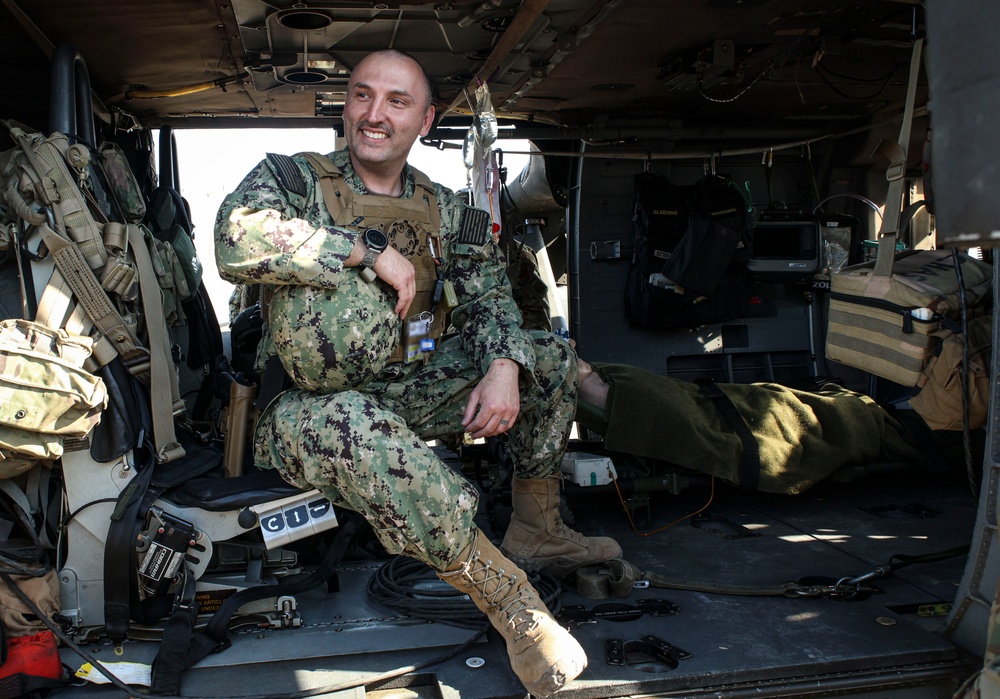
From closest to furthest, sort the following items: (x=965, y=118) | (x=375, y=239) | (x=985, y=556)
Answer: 1. (x=965, y=118)
2. (x=985, y=556)
3. (x=375, y=239)

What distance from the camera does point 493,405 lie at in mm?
2258

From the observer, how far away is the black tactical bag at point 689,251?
4.02 metres

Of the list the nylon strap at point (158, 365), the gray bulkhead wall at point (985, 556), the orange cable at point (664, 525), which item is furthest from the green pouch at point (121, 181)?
the gray bulkhead wall at point (985, 556)

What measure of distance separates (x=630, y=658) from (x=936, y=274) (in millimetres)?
1351

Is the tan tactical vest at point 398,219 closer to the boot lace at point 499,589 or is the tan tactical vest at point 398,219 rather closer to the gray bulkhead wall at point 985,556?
the boot lace at point 499,589

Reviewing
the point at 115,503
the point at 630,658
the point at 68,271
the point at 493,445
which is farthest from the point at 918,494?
the point at 68,271

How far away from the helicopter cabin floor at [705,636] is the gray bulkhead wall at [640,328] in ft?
4.61

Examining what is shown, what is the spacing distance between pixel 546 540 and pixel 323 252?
44.6 inches

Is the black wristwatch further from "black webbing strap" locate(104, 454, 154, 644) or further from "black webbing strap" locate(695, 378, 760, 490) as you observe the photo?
"black webbing strap" locate(695, 378, 760, 490)

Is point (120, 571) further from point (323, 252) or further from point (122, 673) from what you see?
point (323, 252)

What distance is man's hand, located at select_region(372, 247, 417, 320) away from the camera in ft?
7.39

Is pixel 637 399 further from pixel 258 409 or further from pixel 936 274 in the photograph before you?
pixel 258 409

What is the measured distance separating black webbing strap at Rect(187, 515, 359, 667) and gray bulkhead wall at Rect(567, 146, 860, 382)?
2.11 m

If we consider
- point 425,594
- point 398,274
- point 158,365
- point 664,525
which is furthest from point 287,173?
point 664,525
